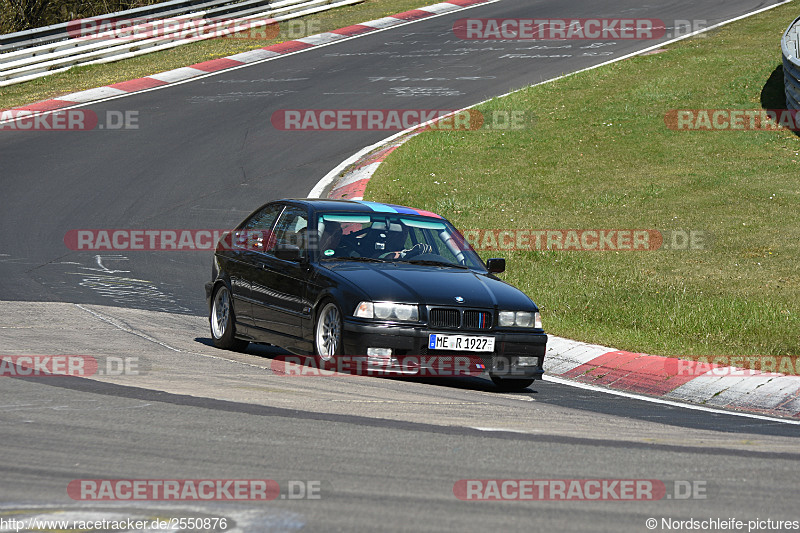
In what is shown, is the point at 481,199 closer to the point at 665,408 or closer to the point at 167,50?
→ the point at 665,408

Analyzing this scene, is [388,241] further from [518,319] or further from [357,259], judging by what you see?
[518,319]

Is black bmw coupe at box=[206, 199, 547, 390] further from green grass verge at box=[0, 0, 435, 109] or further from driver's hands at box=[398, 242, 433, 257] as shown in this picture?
green grass verge at box=[0, 0, 435, 109]

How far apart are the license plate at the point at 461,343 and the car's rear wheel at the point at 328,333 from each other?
762 mm

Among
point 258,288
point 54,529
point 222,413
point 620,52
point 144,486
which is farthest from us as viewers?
point 620,52

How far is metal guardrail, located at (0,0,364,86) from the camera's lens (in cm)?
2867

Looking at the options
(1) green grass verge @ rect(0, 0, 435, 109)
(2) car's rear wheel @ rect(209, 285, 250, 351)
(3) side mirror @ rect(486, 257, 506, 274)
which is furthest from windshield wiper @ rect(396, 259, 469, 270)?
(1) green grass verge @ rect(0, 0, 435, 109)

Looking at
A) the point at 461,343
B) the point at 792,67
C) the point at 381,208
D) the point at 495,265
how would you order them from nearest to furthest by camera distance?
the point at 461,343 → the point at 495,265 → the point at 381,208 → the point at 792,67

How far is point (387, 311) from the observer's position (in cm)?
890

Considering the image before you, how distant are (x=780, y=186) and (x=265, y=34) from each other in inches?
755

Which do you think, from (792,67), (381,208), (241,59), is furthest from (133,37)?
(381,208)

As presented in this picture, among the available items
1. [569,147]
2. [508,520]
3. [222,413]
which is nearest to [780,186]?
[569,147]

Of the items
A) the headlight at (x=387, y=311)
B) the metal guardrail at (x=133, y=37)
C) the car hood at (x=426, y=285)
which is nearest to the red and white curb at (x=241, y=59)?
the metal guardrail at (x=133, y=37)

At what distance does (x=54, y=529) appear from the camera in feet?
14.9

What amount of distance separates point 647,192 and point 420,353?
10.8 meters
